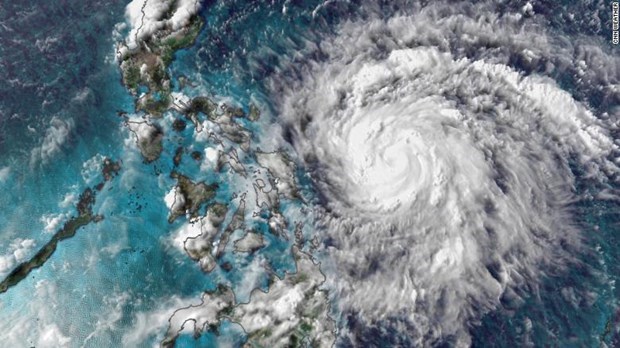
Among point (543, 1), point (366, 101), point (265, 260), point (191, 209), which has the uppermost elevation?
point (543, 1)

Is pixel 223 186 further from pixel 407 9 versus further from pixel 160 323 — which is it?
pixel 407 9

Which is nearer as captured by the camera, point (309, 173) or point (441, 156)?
point (441, 156)

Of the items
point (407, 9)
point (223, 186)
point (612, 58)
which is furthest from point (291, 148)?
point (612, 58)
